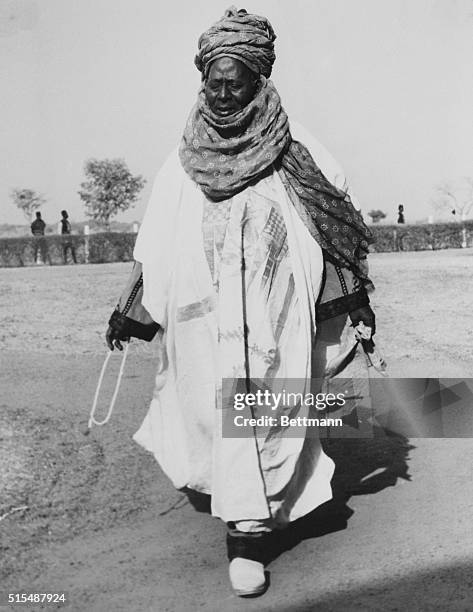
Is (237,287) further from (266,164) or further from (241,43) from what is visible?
(241,43)

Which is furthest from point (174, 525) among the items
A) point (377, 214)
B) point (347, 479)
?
point (377, 214)

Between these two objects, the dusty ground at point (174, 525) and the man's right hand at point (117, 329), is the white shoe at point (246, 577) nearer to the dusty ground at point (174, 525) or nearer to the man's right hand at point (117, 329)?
the dusty ground at point (174, 525)

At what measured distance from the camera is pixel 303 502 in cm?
393

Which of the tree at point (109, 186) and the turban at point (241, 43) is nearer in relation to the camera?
the turban at point (241, 43)

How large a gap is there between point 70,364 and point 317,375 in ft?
16.1

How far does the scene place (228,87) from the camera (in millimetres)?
3893

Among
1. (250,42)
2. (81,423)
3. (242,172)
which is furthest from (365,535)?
(81,423)

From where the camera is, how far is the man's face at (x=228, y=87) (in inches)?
153

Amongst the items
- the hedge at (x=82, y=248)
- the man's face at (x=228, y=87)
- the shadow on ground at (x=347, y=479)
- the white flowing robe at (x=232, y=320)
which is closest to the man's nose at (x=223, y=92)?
the man's face at (x=228, y=87)

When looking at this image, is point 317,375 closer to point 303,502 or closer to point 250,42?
point 303,502

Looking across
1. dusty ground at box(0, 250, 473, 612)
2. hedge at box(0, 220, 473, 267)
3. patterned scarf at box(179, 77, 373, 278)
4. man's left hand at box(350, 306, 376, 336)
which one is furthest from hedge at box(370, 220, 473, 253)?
patterned scarf at box(179, 77, 373, 278)

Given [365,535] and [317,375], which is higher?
[317,375]

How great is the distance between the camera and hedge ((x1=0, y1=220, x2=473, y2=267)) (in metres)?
25.7

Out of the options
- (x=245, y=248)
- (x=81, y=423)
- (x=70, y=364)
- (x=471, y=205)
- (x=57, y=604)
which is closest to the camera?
(x=57, y=604)
